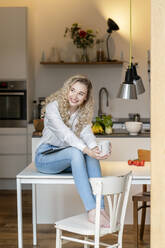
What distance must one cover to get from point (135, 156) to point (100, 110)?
230 cm

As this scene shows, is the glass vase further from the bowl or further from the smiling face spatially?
the smiling face

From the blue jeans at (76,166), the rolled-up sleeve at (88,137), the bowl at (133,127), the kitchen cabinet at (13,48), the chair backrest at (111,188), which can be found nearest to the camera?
the chair backrest at (111,188)

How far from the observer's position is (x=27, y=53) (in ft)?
20.2

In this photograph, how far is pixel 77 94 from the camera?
3223 mm

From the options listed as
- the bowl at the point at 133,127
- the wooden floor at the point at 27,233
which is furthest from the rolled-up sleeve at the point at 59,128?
the bowl at the point at 133,127

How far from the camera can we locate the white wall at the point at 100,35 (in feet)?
21.7

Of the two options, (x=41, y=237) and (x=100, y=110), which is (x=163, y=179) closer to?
(x=41, y=237)

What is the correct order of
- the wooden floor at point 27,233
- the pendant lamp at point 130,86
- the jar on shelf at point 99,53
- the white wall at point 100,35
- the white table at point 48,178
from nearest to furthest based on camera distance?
the white table at point 48,178 < the pendant lamp at point 130,86 < the wooden floor at point 27,233 < the jar on shelf at point 99,53 < the white wall at point 100,35

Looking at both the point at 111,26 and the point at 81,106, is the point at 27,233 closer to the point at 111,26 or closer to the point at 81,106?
the point at 81,106

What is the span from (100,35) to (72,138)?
3836 mm

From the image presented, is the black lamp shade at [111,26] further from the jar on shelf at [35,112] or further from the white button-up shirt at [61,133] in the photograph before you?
the white button-up shirt at [61,133]

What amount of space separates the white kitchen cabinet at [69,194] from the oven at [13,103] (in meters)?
1.89

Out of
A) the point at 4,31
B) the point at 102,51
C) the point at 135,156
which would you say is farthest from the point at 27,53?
the point at 135,156

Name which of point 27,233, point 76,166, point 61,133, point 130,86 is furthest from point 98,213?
point 27,233
